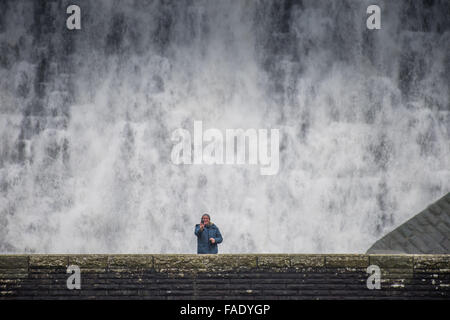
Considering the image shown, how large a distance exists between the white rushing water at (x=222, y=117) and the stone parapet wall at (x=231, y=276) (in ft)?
14.0

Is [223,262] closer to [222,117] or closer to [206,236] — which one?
[206,236]

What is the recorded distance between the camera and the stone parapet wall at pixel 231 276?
7.05m

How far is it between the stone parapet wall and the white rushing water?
426 cm

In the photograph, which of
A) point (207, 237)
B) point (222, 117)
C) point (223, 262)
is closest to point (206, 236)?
point (207, 237)

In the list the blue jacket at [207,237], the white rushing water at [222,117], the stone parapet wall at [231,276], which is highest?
the white rushing water at [222,117]

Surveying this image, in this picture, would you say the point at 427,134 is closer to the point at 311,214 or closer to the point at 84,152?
the point at 311,214

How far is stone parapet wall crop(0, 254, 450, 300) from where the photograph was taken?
23.1ft

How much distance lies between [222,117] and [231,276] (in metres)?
5.22

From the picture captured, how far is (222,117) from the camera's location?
1169 centimetres

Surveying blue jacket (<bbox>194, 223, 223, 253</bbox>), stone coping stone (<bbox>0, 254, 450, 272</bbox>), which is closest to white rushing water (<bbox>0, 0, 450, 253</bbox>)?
blue jacket (<bbox>194, 223, 223, 253</bbox>)

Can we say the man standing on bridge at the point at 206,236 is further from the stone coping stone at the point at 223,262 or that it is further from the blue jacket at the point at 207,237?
the stone coping stone at the point at 223,262

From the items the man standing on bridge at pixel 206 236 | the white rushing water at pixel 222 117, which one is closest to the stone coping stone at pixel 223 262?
the man standing on bridge at pixel 206 236

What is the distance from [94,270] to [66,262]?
0.39 m

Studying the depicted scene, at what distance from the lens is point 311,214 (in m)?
11.5
